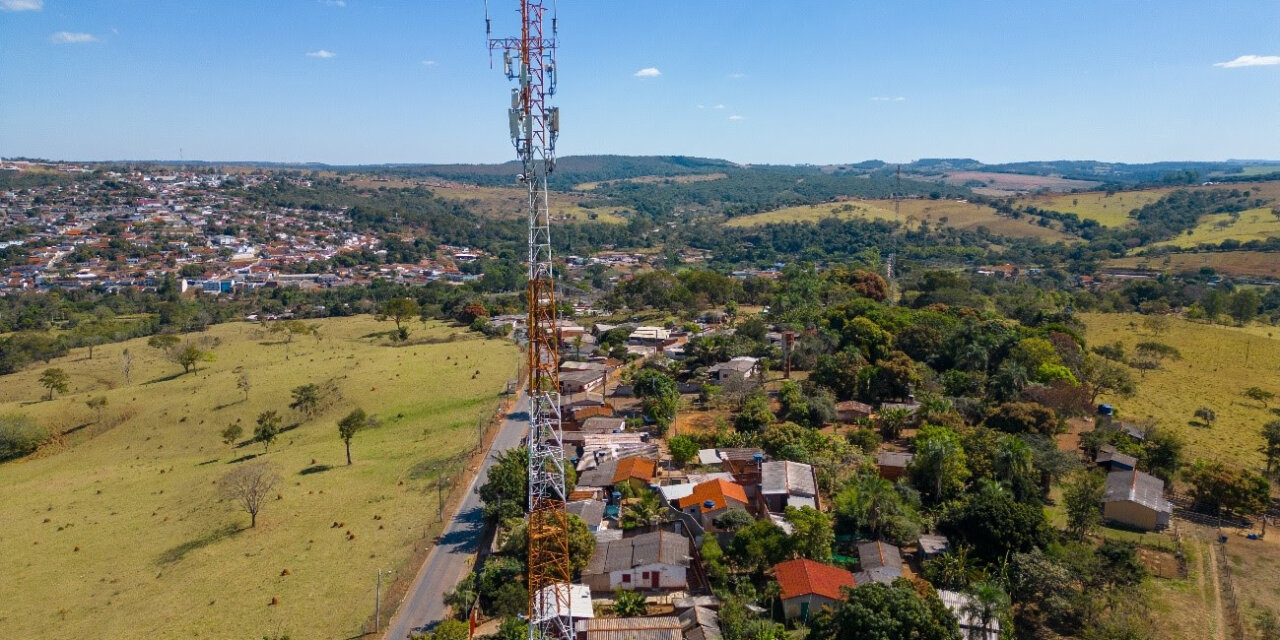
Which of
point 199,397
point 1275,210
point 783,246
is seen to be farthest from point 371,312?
point 1275,210

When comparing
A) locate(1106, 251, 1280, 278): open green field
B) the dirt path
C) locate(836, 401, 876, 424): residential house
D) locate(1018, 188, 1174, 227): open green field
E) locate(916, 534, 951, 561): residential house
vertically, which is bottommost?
the dirt path

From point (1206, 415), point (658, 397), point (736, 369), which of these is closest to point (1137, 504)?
point (1206, 415)

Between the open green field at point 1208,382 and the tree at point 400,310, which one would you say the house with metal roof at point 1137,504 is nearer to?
the open green field at point 1208,382

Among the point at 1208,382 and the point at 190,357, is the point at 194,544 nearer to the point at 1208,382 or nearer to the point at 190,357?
the point at 190,357

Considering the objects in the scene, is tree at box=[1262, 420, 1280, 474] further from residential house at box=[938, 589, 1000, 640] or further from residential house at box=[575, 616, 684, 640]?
residential house at box=[575, 616, 684, 640]

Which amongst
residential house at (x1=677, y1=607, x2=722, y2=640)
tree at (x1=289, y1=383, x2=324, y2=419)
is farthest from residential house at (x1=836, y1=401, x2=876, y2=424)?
tree at (x1=289, y1=383, x2=324, y2=419)

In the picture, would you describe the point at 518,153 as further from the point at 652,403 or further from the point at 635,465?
the point at 652,403

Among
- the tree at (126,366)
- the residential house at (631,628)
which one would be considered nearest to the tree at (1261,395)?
the residential house at (631,628)
